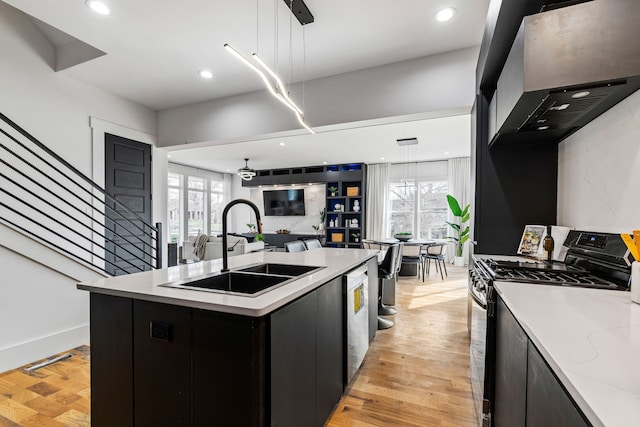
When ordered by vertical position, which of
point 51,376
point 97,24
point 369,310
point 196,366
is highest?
point 97,24

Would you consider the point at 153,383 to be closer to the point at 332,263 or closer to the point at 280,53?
the point at 332,263

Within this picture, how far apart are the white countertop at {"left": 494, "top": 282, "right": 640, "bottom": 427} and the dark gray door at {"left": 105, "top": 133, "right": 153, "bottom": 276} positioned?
12.5 ft

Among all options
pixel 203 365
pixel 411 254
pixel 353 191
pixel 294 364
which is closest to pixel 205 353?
pixel 203 365

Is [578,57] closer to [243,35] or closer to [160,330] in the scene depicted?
[160,330]

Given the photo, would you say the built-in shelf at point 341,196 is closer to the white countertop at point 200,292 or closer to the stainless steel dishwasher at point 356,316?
the stainless steel dishwasher at point 356,316

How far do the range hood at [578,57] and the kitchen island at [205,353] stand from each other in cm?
142

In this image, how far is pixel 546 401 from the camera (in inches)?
31.7

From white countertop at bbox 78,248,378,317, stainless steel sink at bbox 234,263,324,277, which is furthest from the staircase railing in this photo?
stainless steel sink at bbox 234,263,324,277

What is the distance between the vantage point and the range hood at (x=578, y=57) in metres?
1.24

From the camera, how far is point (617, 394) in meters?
0.55

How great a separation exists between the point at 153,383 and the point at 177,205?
312 inches

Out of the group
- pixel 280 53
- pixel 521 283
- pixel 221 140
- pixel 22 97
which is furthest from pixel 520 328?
pixel 22 97

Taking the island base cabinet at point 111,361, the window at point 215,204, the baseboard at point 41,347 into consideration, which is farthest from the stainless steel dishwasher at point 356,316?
the window at point 215,204

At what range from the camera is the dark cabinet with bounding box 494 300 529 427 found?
1.04 meters
